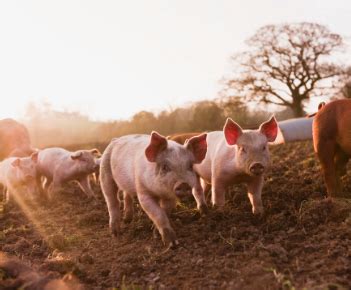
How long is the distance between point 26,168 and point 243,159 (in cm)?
678

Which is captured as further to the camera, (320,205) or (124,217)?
(124,217)

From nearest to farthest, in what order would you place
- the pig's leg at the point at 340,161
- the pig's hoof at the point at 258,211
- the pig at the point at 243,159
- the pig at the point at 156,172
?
the pig at the point at 156,172 → the pig at the point at 243,159 → the pig's hoof at the point at 258,211 → the pig's leg at the point at 340,161

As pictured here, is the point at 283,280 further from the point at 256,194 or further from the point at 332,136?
the point at 332,136

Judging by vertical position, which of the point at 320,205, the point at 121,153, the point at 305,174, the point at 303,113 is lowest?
the point at 303,113

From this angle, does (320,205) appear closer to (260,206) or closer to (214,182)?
(260,206)

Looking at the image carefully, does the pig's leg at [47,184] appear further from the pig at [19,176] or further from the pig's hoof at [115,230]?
the pig's hoof at [115,230]

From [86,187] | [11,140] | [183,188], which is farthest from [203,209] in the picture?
[11,140]

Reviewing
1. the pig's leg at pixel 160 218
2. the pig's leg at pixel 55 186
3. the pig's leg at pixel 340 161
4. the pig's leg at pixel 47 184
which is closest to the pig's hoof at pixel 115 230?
the pig's leg at pixel 160 218

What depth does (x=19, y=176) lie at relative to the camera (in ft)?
34.8

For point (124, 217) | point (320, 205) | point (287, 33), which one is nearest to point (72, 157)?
point (124, 217)

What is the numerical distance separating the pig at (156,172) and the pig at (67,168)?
4.26 meters

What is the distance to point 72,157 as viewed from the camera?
10344 mm

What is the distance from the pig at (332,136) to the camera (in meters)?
6.07

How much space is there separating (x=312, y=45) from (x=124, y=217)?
23382 millimetres
